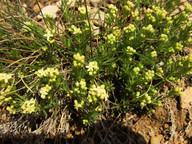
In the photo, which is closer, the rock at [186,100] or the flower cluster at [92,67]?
the flower cluster at [92,67]

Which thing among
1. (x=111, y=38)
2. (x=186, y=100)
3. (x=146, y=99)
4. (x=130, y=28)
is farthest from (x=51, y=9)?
(x=186, y=100)

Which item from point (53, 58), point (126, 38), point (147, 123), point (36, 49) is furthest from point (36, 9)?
point (147, 123)

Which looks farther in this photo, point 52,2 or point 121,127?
point 52,2

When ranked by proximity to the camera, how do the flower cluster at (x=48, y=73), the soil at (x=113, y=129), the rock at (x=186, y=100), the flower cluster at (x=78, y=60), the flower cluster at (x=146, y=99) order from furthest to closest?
the rock at (x=186, y=100) < the soil at (x=113, y=129) < the flower cluster at (x=146, y=99) < the flower cluster at (x=48, y=73) < the flower cluster at (x=78, y=60)

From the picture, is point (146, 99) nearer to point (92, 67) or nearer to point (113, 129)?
point (113, 129)

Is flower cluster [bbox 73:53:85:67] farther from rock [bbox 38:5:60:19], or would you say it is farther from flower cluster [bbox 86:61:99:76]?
rock [bbox 38:5:60:19]

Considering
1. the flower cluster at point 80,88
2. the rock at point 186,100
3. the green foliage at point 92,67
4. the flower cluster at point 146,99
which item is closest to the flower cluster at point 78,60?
the green foliage at point 92,67

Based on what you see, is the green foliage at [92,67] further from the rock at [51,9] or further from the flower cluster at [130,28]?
the rock at [51,9]

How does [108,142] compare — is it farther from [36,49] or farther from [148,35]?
[36,49]

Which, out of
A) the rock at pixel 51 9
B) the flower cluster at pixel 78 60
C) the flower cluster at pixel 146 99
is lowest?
the flower cluster at pixel 146 99
